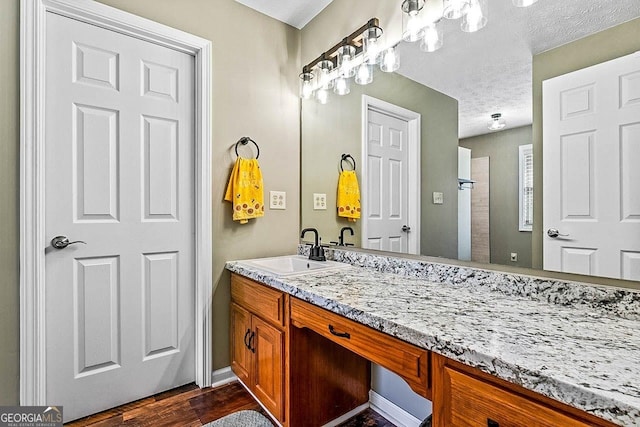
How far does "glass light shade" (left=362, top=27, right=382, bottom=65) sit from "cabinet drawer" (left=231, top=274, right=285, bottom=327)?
4.55 feet

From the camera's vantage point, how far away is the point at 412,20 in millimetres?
1570

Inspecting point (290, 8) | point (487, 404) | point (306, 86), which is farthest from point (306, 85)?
point (487, 404)

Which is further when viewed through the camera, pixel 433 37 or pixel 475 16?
pixel 433 37

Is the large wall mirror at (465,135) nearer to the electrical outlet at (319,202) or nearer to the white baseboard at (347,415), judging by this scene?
the electrical outlet at (319,202)

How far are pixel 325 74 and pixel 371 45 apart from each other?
17.1 inches

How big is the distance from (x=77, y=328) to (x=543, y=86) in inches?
93.0

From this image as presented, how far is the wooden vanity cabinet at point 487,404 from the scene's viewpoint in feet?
2.06

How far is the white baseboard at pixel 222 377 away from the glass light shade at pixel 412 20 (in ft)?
7.17

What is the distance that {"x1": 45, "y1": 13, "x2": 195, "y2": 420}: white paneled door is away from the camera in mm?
1609

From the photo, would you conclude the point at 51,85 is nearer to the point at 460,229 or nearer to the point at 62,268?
the point at 62,268

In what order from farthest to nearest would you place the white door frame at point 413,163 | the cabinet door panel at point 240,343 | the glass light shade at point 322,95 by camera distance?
the glass light shade at point 322,95
the cabinet door panel at point 240,343
the white door frame at point 413,163

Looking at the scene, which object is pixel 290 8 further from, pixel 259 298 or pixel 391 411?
pixel 391 411

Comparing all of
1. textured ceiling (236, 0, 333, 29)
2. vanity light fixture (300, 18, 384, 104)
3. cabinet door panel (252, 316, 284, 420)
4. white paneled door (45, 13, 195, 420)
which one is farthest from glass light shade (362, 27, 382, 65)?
cabinet door panel (252, 316, 284, 420)

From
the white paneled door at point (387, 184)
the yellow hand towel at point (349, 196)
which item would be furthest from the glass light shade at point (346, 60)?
the yellow hand towel at point (349, 196)
